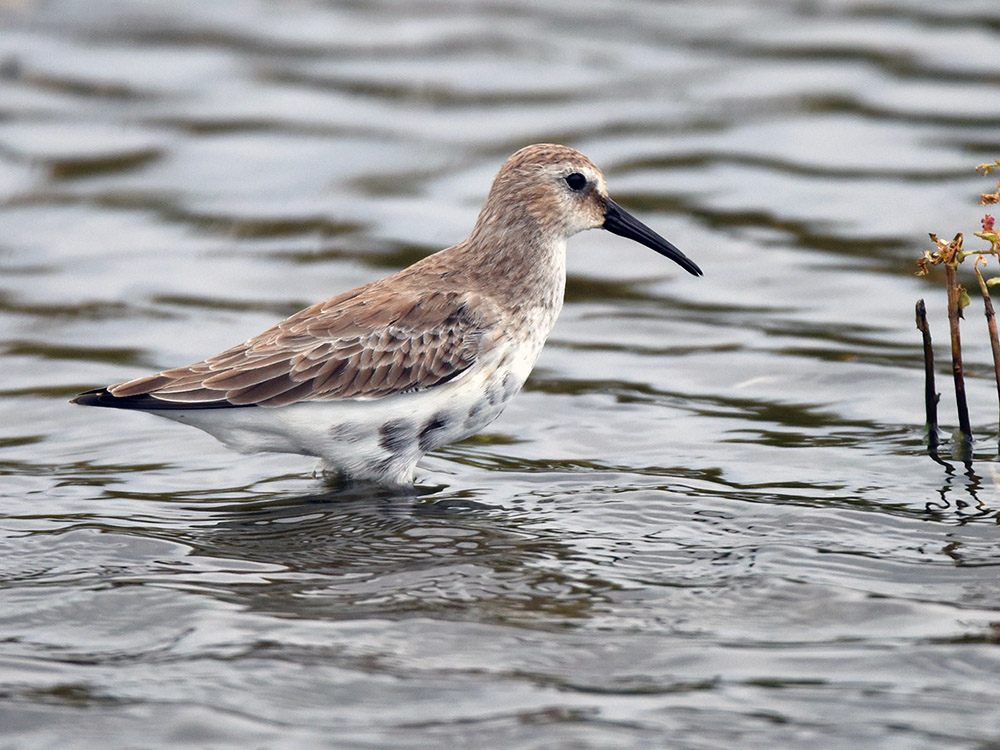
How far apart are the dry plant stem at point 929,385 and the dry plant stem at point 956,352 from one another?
12 cm

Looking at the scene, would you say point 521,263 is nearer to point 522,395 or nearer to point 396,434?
point 396,434

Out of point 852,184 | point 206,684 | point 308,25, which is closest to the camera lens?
point 206,684

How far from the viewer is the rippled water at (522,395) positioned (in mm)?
5512

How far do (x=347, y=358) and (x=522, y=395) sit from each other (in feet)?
7.07

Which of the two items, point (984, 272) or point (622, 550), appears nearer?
point (622, 550)

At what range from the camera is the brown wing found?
24.9 ft

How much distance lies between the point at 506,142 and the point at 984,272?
5079 millimetres

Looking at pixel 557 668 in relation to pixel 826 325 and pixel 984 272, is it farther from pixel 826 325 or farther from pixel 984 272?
pixel 984 272

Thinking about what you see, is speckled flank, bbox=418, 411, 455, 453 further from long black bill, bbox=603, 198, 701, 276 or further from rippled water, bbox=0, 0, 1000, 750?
long black bill, bbox=603, 198, 701, 276

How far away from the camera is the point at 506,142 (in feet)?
47.7

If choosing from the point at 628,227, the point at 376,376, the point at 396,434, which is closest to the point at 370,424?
the point at 396,434

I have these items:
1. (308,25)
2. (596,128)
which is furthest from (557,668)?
(308,25)

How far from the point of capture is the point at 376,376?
779 cm

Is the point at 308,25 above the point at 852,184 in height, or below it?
above
